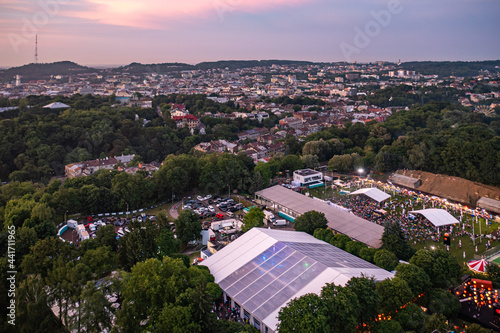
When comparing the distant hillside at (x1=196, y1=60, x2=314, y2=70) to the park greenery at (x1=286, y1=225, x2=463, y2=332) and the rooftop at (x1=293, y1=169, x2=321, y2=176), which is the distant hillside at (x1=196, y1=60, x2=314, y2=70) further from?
the park greenery at (x1=286, y1=225, x2=463, y2=332)

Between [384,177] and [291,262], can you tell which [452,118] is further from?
[291,262]

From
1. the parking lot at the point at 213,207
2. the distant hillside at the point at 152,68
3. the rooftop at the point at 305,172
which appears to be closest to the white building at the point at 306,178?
the rooftop at the point at 305,172

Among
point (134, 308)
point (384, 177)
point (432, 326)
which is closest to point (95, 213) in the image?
point (134, 308)

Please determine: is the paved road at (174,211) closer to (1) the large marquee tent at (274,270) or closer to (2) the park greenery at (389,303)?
(1) the large marquee tent at (274,270)

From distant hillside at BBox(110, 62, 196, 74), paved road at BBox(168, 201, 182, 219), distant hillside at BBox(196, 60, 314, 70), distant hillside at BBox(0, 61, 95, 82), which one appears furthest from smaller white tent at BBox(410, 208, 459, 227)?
distant hillside at BBox(196, 60, 314, 70)

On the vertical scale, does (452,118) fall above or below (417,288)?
above

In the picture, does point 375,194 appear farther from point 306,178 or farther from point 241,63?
point 241,63
